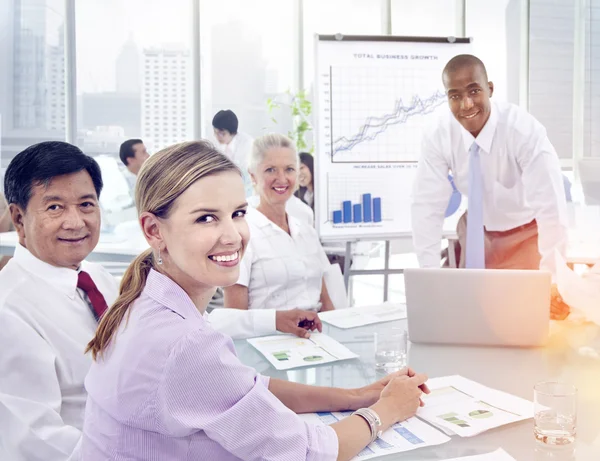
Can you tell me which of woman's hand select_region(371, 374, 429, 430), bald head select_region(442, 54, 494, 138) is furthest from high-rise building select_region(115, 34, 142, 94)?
woman's hand select_region(371, 374, 429, 430)

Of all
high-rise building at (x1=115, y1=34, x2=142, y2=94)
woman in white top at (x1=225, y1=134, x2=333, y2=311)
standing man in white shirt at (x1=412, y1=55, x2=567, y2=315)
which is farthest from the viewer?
high-rise building at (x1=115, y1=34, x2=142, y2=94)

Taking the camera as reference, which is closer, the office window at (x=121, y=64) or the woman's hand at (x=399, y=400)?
the woman's hand at (x=399, y=400)

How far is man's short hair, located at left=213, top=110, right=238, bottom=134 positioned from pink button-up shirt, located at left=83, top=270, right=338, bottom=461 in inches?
193

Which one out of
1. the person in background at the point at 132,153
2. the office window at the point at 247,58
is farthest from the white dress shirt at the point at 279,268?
the office window at the point at 247,58

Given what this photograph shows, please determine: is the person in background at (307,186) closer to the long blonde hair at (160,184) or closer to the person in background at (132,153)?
the person in background at (132,153)

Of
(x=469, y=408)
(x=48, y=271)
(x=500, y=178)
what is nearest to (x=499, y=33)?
(x=500, y=178)

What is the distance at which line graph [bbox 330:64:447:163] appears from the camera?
12.3 ft

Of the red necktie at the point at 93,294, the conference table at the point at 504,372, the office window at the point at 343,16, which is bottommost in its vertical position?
the conference table at the point at 504,372

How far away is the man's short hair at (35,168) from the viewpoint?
1408mm

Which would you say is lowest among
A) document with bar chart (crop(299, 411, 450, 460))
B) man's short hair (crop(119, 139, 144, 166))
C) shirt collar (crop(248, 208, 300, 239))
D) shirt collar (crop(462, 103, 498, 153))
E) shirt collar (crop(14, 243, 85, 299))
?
document with bar chart (crop(299, 411, 450, 460))

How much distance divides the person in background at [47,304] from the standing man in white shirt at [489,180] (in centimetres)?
187

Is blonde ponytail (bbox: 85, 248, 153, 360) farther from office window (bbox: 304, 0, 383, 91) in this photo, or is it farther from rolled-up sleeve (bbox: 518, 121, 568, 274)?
office window (bbox: 304, 0, 383, 91)

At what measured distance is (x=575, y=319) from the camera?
2012mm

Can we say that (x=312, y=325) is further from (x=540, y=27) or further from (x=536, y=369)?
(x=540, y=27)
